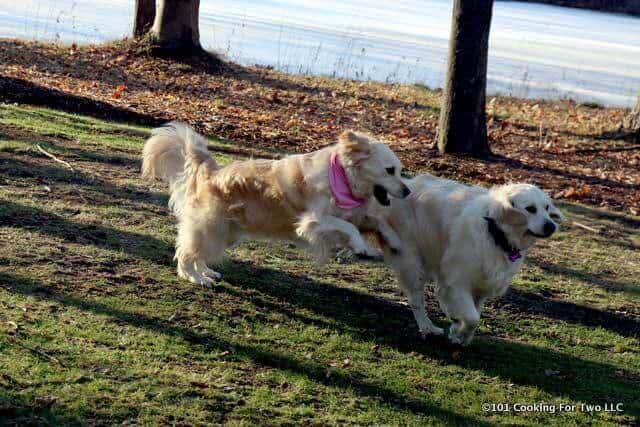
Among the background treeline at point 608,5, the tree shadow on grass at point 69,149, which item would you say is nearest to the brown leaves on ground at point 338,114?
the tree shadow on grass at point 69,149

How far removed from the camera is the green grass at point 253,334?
4895 mm

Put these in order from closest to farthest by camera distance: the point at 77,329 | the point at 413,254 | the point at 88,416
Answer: the point at 88,416 → the point at 77,329 → the point at 413,254

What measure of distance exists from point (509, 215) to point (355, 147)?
1274 millimetres

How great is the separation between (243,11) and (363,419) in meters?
27.7

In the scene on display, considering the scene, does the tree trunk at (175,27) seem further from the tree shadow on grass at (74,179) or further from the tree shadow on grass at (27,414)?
the tree shadow on grass at (27,414)

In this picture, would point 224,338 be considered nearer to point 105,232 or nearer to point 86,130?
point 105,232

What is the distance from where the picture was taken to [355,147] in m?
6.38

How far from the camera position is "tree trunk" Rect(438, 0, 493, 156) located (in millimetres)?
11875

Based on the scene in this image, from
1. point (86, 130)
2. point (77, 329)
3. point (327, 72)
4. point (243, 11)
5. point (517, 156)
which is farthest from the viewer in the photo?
point (243, 11)

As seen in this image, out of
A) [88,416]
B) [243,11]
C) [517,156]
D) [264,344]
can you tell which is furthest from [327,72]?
[88,416]

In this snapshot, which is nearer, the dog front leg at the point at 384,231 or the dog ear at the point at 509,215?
the dog ear at the point at 509,215

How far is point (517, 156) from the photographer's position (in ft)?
43.0

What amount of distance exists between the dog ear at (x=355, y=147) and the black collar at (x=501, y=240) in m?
1.07

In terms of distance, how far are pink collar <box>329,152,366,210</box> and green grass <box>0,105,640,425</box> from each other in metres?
0.89
